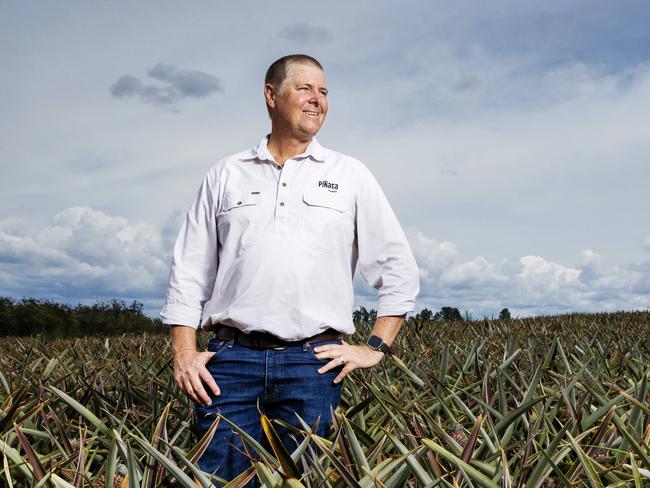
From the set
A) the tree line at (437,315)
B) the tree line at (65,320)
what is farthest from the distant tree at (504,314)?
the tree line at (65,320)

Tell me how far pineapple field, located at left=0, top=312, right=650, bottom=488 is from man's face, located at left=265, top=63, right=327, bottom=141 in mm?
1077

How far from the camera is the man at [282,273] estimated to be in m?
2.65

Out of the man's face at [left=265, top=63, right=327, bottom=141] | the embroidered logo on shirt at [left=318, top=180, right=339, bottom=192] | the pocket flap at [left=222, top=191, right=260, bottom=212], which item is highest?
the man's face at [left=265, top=63, right=327, bottom=141]

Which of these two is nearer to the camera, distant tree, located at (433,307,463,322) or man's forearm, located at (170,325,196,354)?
man's forearm, located at (170,325,196,354)

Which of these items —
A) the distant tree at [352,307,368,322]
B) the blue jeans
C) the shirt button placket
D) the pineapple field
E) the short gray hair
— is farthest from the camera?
the distant tree at [352,307,368,322]

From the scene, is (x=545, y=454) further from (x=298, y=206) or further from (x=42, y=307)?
(x=42, y=307)

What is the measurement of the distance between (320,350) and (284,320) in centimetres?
17

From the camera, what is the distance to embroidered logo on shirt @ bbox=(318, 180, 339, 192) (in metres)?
2.85

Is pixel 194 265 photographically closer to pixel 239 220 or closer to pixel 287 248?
pixel 239 220

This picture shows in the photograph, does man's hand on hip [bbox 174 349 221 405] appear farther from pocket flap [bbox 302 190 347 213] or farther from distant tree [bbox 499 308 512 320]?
distant tree [bbox 499 308 512 320]

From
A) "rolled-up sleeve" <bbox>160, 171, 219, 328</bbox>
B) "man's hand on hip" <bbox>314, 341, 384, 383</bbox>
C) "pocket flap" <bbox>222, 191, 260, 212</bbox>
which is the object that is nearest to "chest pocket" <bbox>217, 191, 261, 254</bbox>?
"pocket flap" <bbox>222, 191, 260, 212</bbox>

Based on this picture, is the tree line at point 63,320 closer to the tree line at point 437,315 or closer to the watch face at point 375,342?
the tree line at point 437,315

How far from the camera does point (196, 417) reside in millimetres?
2799

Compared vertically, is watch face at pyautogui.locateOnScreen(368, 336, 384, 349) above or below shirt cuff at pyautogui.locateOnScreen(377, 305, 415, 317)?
below
